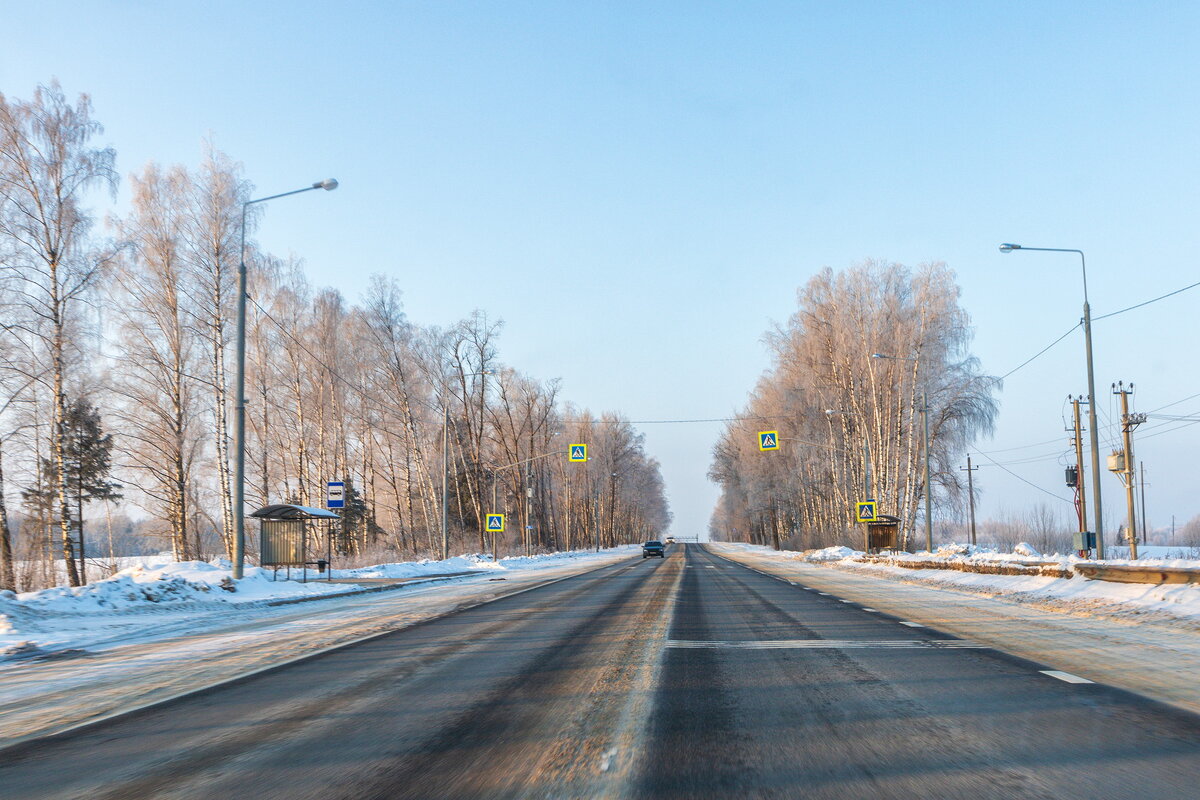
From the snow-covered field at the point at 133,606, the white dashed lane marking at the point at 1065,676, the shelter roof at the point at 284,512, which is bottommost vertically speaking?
the snow-covered field at the point at 133,606

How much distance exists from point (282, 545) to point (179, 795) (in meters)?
22.5

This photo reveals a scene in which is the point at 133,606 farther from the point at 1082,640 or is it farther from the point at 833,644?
the point at 1082,640

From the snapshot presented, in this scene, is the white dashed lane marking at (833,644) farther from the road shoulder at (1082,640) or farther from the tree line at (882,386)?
the tree line at (882,386)

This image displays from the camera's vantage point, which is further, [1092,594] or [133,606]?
[1092,594]

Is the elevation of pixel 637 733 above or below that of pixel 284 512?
below

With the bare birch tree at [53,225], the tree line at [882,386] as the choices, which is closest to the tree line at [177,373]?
the bare birch tree at [53,225]

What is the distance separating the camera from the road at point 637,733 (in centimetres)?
392

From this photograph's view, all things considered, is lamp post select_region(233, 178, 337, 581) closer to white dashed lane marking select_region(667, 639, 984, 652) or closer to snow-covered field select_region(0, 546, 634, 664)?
snow-covered field select_region(0, 546, 634, 664)

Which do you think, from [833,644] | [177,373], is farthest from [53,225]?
[833,644]

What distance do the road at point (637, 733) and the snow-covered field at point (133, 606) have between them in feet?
14.3

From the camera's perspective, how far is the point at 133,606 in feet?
46.8

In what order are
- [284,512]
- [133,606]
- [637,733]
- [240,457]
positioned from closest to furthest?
[637,733] < [133,606] < [240,457] < [284,512]

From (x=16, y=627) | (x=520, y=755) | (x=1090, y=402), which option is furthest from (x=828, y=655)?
(x=1090, y=402)

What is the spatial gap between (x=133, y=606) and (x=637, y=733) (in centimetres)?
1249
